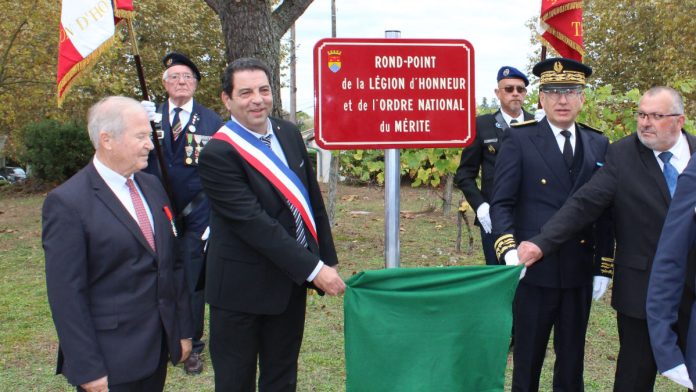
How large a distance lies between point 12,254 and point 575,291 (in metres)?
8.98

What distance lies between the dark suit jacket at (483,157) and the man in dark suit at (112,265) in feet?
9.29

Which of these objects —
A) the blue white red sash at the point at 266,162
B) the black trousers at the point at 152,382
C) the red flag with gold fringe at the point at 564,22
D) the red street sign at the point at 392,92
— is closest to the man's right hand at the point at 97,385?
the black trousers at the point at 152,382

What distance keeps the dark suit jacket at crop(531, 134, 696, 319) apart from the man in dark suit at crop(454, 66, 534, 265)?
4.88 feet

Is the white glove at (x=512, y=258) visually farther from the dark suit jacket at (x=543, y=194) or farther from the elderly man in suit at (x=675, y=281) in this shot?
the elderly man in suit at (x=675, y=281)

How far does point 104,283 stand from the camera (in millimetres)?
2668

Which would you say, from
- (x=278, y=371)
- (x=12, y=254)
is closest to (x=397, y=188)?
(x=278, y=371)

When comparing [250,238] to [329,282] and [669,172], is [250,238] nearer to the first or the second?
[329,282]

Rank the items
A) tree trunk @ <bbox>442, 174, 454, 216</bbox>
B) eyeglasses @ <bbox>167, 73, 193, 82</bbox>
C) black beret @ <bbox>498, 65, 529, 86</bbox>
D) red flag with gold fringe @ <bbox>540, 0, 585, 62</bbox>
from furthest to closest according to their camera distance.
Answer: tree trunk @ <bbox>442, 174, 454, 216</bbox>, red flag with gold fringe @ <bbox>540, 0, 585, 62</bbox>, black beret @ <bbox>498, 65, 529, 86</bbox>, eyeglasses @ <bbox>167, 73, 193, 82</bbox>

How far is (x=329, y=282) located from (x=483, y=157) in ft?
8.04

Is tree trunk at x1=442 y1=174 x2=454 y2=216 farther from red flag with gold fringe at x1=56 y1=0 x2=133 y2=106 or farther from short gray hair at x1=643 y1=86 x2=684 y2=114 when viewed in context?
short gray hair at x1=643 y1=86 x2=684 y2=114

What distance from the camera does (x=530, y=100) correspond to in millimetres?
10273

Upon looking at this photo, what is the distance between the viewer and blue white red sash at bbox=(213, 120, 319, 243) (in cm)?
321

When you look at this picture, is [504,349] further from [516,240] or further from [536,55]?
[536,55]

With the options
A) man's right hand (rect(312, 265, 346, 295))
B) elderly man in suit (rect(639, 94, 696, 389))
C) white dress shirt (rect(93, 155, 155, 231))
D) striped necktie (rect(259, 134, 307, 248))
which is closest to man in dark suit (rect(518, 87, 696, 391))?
elderly man in suit (rect(639, 94, 696, 389))
